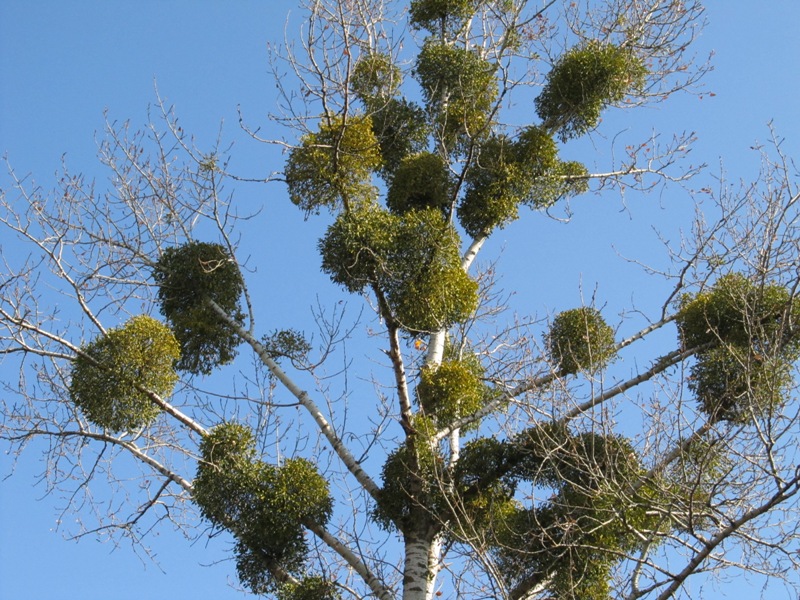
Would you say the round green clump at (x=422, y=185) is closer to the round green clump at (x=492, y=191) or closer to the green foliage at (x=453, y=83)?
the round green clump at (x=492, y=191)

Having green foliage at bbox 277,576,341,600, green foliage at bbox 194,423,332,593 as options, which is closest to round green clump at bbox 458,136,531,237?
green foliage at bbox 194,423,332,593

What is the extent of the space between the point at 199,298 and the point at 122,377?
1.44 meters

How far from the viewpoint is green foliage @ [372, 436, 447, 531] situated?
7699mm

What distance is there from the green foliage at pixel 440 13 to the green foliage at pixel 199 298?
10.8 ft

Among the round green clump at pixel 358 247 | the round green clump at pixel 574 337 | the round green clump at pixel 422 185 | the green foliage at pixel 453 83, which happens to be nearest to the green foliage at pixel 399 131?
the green foliage at pixel 453 83

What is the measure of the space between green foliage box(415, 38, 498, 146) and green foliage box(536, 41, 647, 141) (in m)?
0.62

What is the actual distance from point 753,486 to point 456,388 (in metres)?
2.79

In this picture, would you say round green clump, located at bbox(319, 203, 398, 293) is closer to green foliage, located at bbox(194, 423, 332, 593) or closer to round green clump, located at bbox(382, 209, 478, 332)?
round green clump, located at bbox(382, 209, 478, 332)

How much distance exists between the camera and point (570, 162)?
9.98m

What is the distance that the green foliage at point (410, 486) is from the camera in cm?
770

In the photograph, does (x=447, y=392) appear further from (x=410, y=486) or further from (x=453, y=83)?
(x=453, y=83)

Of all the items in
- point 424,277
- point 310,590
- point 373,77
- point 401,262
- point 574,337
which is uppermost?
point 373,77

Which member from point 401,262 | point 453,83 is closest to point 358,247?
point 401,262

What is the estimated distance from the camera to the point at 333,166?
8.72 m
